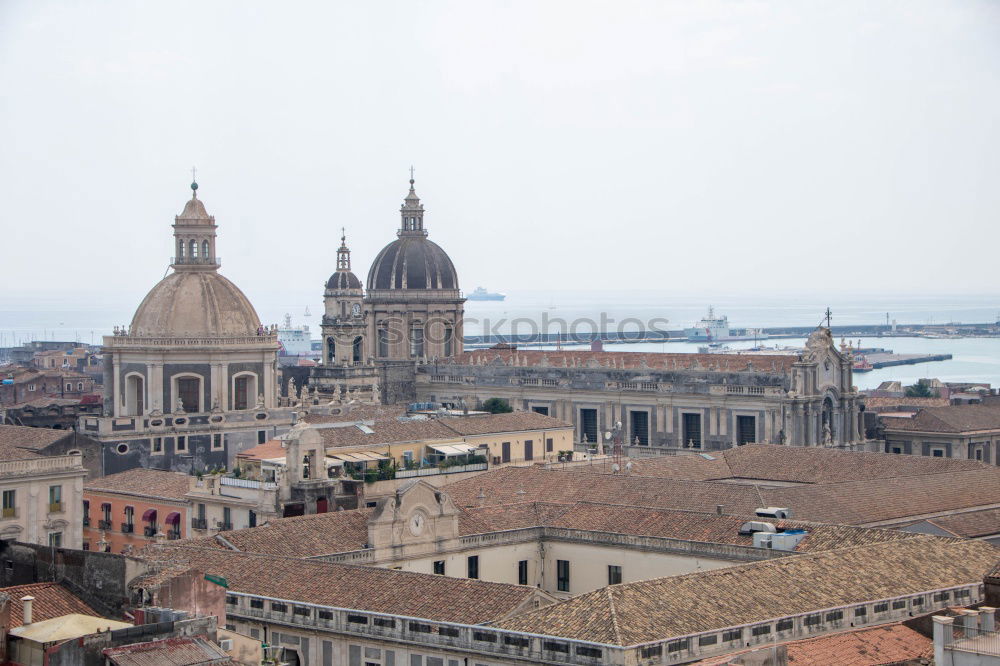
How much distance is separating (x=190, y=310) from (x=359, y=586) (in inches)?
1802

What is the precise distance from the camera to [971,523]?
52938mm

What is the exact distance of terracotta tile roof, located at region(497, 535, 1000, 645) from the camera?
3406 cm

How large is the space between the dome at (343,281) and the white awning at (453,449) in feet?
151

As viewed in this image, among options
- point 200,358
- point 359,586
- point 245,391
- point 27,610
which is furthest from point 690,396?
point 27,610

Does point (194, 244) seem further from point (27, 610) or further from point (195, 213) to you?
point (27, 610)

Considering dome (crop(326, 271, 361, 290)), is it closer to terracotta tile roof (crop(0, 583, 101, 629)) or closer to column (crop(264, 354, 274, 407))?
column (crop(264, 354, 274, 407))

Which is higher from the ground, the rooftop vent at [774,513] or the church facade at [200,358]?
the church facade at [200,358]

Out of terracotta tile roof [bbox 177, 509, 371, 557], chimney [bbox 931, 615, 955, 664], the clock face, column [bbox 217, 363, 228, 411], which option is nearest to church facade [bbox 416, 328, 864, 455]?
column [bbox 217, 363, 228, 411]

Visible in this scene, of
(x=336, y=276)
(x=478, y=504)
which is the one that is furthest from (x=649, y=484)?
(x=336, y=276)

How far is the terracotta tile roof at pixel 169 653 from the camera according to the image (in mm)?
29125

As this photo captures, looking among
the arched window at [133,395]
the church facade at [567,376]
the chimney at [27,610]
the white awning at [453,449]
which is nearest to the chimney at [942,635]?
the chimney at [27,610]

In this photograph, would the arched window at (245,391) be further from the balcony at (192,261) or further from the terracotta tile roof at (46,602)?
the terracotta tile roof at (46,602)

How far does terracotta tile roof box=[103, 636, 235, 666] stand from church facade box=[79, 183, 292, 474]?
159 ft

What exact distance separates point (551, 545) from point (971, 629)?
61.2 feet
